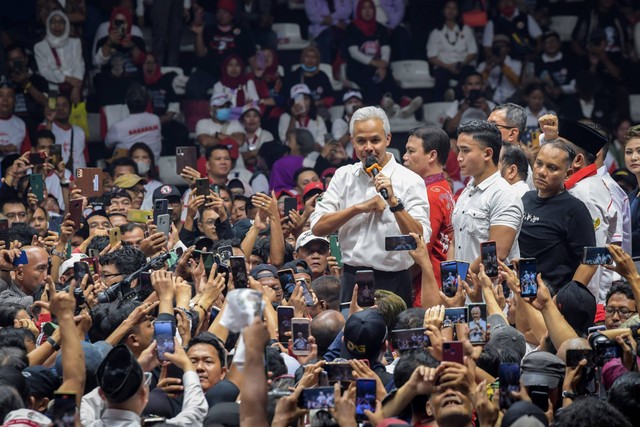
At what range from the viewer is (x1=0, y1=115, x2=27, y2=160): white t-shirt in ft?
41.3

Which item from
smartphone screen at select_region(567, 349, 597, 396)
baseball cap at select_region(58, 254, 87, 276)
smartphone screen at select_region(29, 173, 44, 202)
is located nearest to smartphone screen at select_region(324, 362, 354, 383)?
smartphone screen at select_region(567, 349, 597, 396)

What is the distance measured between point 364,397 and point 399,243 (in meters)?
1.99

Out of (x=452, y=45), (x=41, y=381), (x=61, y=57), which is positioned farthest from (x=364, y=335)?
(x=452, y=45)

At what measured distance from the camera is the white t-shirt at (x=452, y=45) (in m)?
15.1

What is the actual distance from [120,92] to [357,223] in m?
7.03

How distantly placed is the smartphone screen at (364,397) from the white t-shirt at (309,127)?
370 inches

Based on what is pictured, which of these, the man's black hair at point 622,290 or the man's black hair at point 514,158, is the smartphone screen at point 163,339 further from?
the man's black hair at point 514,158

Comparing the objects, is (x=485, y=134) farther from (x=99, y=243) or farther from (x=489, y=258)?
(x=99, y=243)

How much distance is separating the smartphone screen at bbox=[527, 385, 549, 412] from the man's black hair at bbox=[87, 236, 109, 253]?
442 cm

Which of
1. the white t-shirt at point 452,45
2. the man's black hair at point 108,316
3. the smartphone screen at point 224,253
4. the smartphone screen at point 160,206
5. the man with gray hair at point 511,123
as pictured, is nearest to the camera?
the man's black hair at point 108,316

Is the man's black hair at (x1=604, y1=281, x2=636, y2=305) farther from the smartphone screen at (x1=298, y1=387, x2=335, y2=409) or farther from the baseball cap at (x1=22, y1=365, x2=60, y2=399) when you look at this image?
the baseball cap at (x1=22, y1=365, x2=60, y2=399)

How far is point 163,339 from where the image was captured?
5.32 m

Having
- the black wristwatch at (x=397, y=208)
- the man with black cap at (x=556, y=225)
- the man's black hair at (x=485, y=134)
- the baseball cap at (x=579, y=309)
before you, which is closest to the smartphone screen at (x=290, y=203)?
the man's black hair at (x=485, y=134)

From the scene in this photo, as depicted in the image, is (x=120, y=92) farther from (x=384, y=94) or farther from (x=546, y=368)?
(x=546, y=368)
